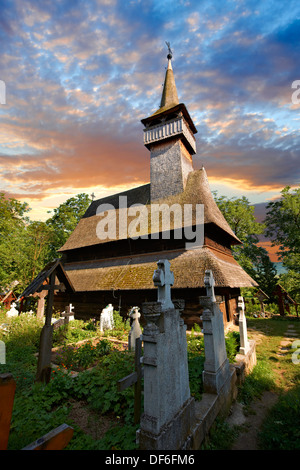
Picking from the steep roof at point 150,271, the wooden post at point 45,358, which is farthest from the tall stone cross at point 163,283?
the steep roof at point 150,271

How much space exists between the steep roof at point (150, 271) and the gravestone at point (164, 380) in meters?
6.69

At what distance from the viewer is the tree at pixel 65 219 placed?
957 inches

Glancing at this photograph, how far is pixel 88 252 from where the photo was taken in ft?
55.9

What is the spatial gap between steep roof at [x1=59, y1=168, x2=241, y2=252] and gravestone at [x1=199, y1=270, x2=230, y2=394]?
7.34 m

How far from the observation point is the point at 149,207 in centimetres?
1548

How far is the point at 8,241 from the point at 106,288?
12955 mm

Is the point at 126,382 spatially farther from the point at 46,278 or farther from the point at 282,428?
the point at 46,278

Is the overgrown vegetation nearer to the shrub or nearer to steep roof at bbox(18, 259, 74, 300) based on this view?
the shrub

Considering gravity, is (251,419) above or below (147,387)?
below

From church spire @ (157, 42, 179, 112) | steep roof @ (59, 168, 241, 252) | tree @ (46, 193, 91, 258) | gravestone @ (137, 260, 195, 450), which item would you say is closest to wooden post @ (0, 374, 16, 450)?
gravestone @ (137, 260, 195, 450)

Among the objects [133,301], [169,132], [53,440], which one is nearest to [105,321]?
[133,301]

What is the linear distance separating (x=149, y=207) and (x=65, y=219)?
14453 millimetres
